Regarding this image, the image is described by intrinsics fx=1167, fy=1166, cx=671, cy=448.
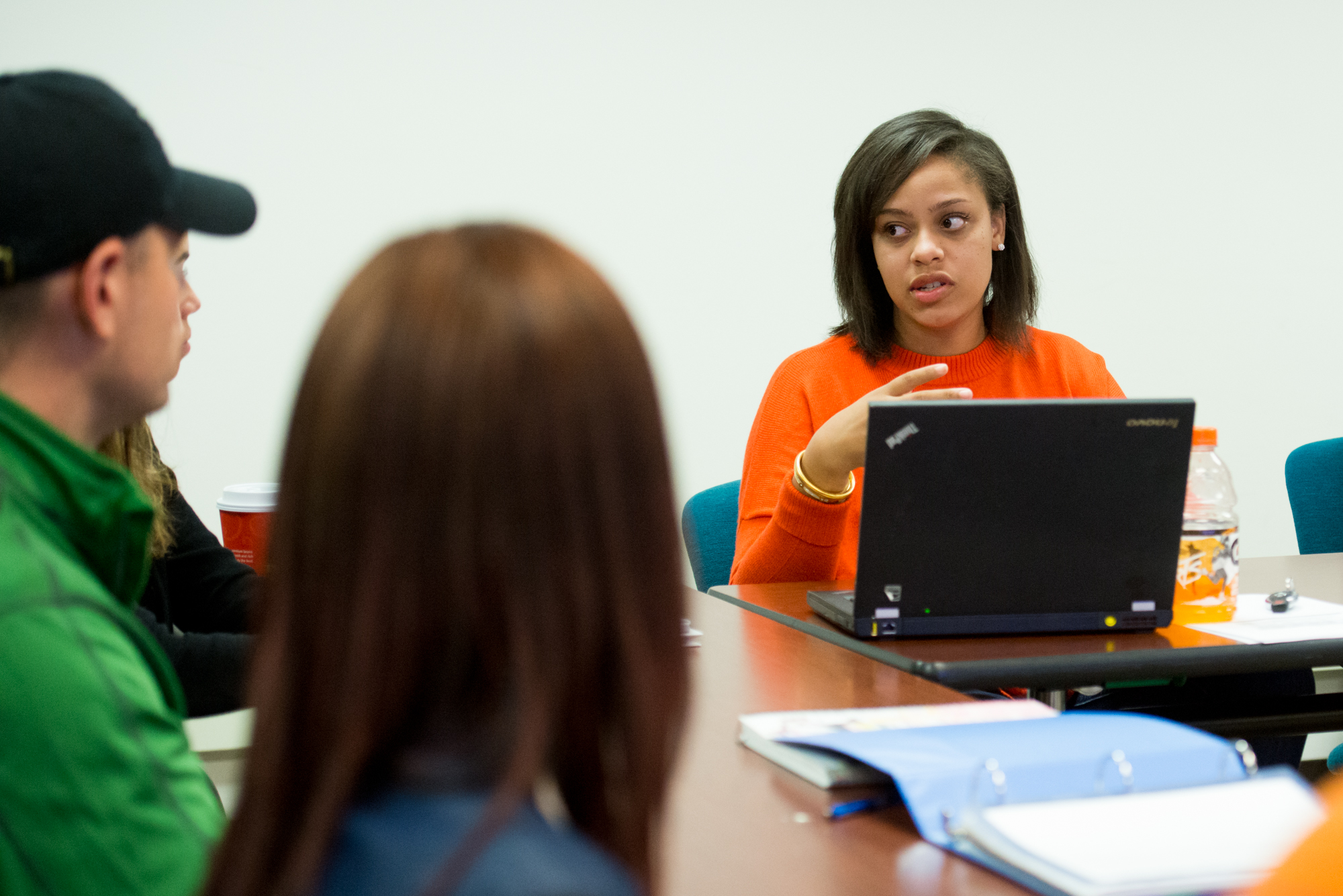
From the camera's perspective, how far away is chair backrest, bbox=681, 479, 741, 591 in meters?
2.26

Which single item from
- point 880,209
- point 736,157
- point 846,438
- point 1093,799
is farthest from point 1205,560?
point 736,157

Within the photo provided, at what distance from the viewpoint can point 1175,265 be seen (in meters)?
3.47

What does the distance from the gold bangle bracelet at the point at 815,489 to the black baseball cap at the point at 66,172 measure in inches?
40.8

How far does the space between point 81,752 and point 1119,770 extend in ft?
2.30

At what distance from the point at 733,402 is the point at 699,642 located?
1670mm

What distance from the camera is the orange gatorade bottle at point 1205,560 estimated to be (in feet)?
4.77

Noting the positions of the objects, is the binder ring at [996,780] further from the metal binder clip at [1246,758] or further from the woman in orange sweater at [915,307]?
the woman in orange sweater at [915,307]

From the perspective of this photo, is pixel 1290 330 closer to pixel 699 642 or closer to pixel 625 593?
pixel 699 642

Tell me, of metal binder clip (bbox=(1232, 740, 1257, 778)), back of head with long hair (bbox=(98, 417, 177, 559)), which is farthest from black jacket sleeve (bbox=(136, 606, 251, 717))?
metal binder clip (bbox=(1232, 740, 1257, 778))

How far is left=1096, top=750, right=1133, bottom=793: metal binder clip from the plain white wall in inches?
65.3

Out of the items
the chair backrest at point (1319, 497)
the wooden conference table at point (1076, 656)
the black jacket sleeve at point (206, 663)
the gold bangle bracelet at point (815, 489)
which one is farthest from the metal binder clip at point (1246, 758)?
the chair backrest at point (1319, 497)

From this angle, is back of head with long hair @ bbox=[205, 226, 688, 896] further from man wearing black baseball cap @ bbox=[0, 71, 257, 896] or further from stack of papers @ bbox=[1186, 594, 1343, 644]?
stack of papers @ bbox=[1186, 594, 1343, 644]

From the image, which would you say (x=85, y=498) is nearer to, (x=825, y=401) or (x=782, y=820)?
(x=782, y=820)

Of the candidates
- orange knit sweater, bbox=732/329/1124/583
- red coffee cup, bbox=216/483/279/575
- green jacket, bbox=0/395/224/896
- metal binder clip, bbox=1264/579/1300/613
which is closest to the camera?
green jacket, bbox=0/395/224/896
